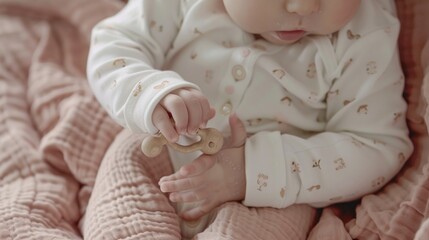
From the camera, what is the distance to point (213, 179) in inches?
39.9

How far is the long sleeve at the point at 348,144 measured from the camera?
1026 mm

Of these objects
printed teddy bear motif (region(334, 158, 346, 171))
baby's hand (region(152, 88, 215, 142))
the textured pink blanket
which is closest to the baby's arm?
baby's hand (region(152, 88, 215, 142))

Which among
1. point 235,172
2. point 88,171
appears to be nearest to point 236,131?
point 235,172

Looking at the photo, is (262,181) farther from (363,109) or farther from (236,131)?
(363,109)

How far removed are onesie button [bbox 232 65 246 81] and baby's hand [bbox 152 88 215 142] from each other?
153 mm

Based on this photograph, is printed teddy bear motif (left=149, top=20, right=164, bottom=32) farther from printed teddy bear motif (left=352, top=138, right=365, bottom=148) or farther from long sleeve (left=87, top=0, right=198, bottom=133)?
printed teddy bear motif (left=352, top=138, right=365, bottom=148)

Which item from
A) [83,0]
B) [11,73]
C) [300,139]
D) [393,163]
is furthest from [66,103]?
[393,163]

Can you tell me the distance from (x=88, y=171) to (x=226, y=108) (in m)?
0.25

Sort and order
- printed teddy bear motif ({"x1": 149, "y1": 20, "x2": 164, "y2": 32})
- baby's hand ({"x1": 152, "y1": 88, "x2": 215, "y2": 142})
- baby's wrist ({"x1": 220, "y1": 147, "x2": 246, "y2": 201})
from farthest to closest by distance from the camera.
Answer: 1. printed teddy bear motif ({"x1": 149, "y1": 20, "x2": 164, "y2": 32})
2. baby's wrist ({"x1": 220, "y1": 147, "x2": 246, "y2": 201})
3. baby's hand ({"x1": 152, "y1": 88, "x2": 215, "y2": 142})

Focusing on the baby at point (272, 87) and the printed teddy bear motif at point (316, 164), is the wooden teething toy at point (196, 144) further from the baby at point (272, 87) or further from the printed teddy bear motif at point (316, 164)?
the printed teddy bear motif at point (316, 164)

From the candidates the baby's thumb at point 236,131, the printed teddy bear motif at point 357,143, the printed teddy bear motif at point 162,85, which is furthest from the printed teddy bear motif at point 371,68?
the printed teddy bear motif at point 162,85

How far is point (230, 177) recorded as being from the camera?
103 cm

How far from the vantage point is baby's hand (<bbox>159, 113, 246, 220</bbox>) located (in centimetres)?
99

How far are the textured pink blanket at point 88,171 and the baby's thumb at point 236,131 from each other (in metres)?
0.09
